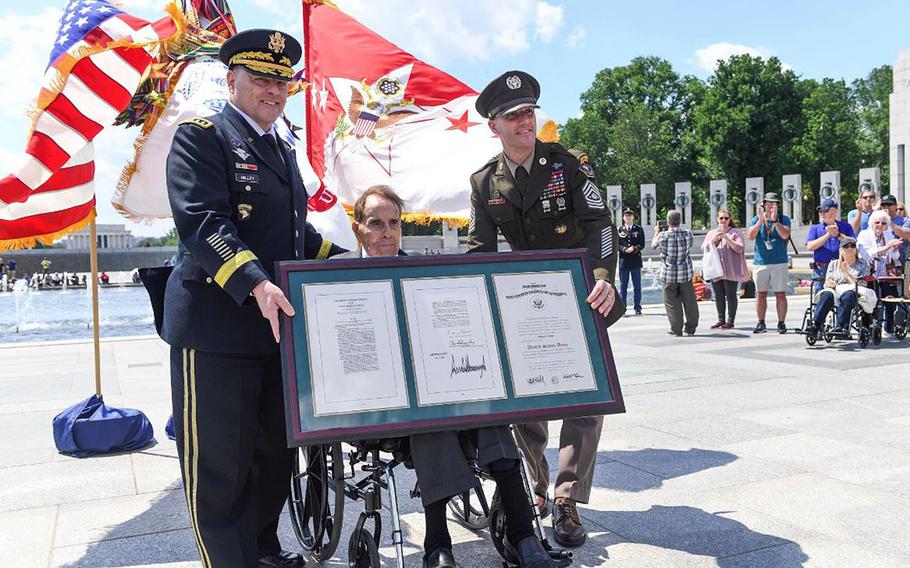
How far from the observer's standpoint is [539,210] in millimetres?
4352

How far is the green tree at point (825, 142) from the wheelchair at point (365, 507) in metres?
65.9

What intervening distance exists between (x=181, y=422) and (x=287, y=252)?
0.83 meters

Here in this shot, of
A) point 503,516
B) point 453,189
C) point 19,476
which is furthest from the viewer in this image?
point 453,189

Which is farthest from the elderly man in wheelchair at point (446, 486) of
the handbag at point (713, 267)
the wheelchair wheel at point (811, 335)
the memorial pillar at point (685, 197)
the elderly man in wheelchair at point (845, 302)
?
the memorial pillar at point (685, 197)

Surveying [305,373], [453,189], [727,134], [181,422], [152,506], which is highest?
[727,134]

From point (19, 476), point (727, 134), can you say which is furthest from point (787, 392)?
point (727, 134)

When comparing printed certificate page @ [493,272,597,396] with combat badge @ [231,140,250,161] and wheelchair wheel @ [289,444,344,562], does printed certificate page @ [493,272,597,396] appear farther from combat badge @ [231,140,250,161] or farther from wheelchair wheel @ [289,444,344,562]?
combat badge @ [231,140,250,161]

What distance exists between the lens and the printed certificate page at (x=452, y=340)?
329 centimetres

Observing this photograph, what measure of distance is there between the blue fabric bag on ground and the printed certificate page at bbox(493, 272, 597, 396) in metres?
3.75

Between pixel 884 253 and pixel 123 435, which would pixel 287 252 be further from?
pixel 884 253

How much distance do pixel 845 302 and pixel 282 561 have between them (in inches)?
355

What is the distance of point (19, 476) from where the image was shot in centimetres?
542

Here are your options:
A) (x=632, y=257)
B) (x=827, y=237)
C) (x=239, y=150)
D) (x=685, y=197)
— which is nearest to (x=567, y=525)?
(x=239, y=150)

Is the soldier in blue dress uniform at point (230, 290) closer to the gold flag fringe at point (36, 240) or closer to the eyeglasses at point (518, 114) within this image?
the eyeglasses at point (518, 114)
